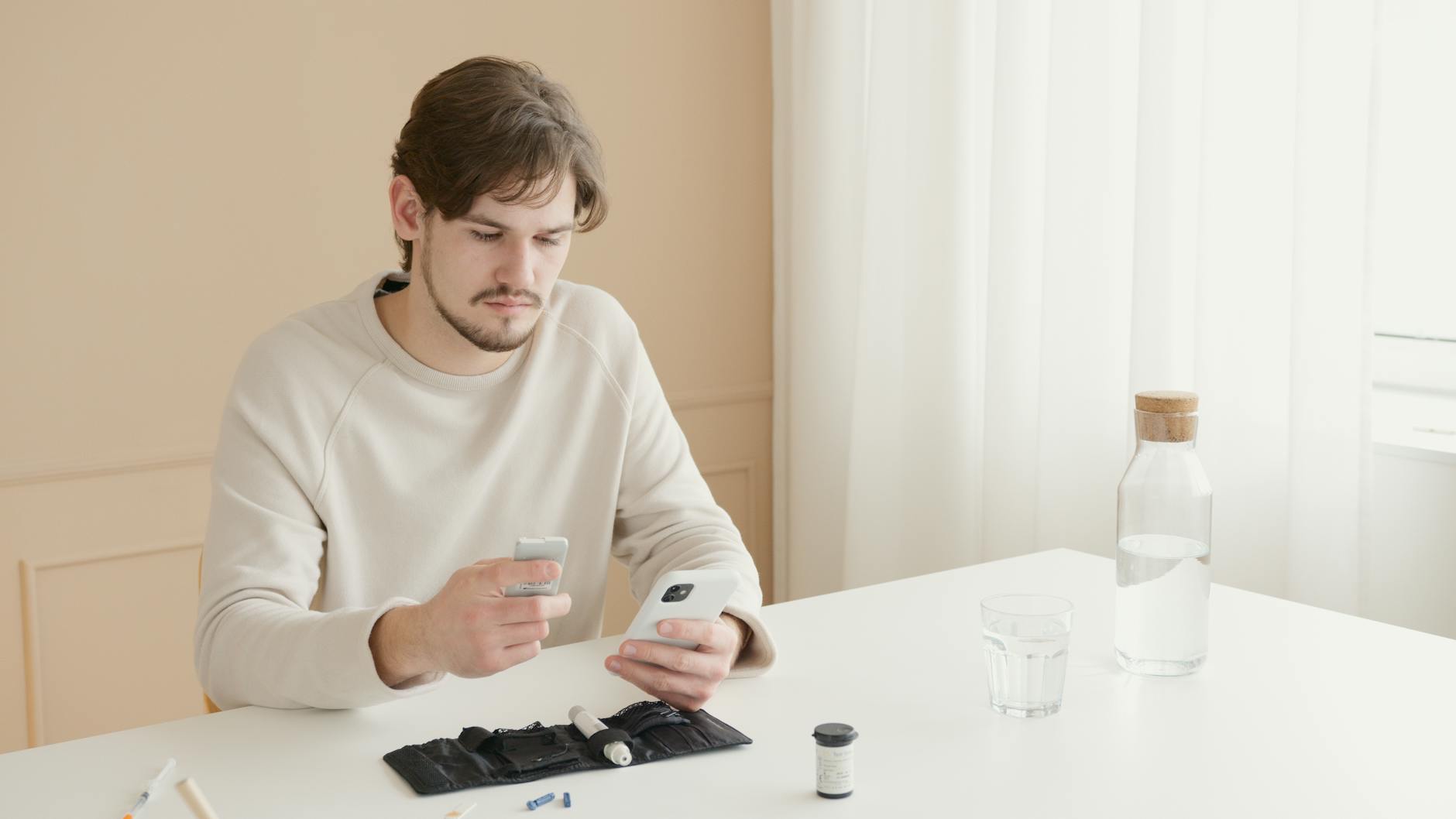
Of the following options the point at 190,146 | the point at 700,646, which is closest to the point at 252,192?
the point at 190,146

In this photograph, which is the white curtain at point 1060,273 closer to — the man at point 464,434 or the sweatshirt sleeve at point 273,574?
the man at point 464,434

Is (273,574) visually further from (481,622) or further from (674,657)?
(674,657)

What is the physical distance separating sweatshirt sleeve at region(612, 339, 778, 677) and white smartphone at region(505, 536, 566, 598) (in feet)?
1.55

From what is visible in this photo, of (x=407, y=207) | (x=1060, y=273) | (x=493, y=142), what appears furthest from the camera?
(x=1060, y=273)

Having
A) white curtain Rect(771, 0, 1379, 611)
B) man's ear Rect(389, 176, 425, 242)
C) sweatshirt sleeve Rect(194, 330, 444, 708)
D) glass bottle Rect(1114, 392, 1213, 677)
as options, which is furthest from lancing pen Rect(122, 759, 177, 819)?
white curtain Rect(771, 0, 1379, 611)

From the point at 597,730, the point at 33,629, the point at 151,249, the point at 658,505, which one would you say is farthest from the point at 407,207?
the point at 33,629

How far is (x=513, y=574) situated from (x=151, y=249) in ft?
5.81

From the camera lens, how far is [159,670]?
9.00ft

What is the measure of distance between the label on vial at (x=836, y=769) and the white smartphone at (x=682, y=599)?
245 millimetres

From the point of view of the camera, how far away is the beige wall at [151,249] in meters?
2.54

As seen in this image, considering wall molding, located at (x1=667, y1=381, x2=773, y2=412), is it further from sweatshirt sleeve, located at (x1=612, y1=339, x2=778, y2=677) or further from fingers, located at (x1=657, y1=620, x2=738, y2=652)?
fingers, located at (x1=657, y1=620, x2=738, y2=652)

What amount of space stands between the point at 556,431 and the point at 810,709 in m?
0.63

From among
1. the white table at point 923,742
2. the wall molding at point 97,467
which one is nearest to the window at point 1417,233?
the white table at point 923,742

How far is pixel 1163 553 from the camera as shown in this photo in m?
1.43
